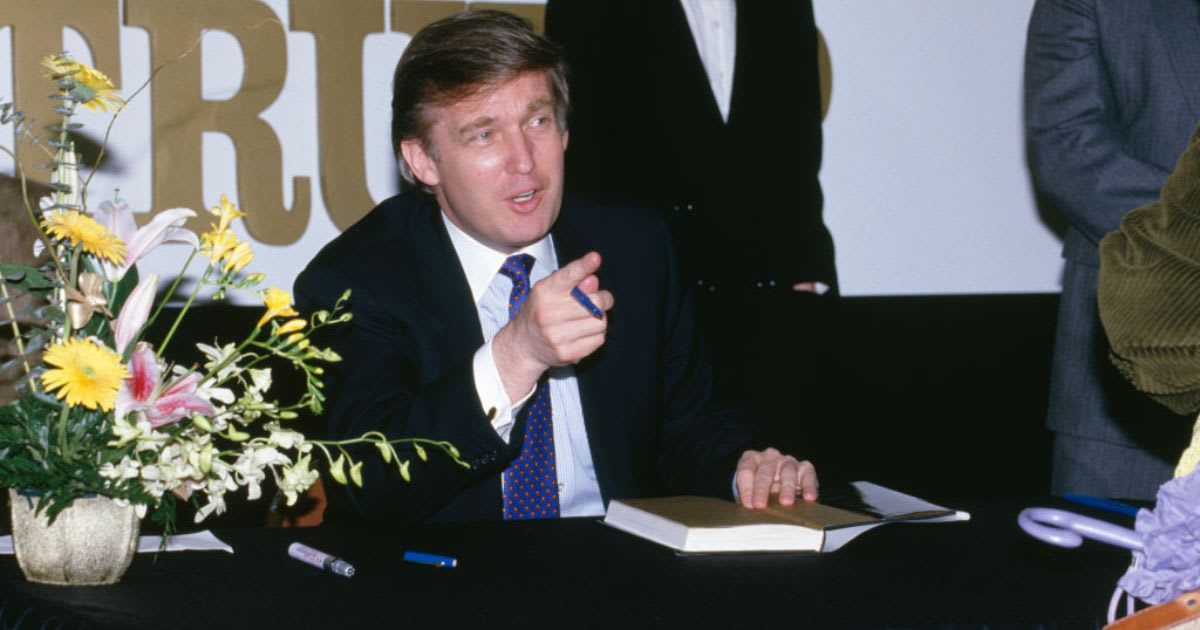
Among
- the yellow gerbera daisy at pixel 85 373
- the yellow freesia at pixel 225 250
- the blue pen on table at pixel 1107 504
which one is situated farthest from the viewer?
the blue pen on table at pixel 1107 504

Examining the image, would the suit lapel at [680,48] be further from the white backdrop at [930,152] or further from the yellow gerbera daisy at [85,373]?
the yellow gerbera daisy at [85,373]

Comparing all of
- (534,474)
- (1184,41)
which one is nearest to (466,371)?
(534,474)

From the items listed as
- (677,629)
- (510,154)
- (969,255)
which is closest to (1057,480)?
(969,255)

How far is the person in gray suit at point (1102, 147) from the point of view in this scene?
95.5 inches

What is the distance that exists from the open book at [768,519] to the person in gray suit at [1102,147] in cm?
98

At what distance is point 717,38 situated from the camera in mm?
2812

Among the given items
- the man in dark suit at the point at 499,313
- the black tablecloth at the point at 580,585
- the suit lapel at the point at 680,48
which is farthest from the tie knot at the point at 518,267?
the suit lapel at the point at 680,48

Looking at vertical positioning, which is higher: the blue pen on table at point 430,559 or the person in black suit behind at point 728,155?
the person in black suit behind at point 728,155

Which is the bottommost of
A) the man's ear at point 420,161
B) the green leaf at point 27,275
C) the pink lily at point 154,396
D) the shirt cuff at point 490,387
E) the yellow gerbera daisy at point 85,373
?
the shirt cuff at point 490,387

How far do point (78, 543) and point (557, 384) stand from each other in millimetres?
881

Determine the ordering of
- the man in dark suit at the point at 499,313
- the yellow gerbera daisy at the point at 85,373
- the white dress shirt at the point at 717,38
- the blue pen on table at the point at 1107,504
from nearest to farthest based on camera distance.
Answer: the yellow gerbera daisy at the point at 85,373 → the blue pen on table at the point at 1107,504 → the man in dark suit at the point at 499,313 → the white dress shirt at the point at 717,38

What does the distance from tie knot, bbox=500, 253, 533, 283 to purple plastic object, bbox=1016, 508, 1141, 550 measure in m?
1.04

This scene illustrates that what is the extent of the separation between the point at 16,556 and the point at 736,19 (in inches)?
74.3

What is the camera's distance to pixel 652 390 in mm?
2121
